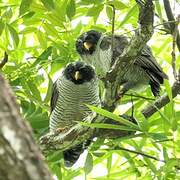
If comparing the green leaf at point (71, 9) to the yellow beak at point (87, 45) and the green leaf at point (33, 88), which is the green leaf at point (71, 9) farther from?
the yellow beak at point (87, 45)

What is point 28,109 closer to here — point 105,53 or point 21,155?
point 105,53

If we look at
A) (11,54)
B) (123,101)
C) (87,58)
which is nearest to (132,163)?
(123,101)

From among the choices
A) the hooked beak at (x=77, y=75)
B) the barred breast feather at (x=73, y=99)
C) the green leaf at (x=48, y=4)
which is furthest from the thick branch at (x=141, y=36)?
the hooked beak at (x=77, y=75)

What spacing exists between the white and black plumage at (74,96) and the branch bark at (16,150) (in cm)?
327

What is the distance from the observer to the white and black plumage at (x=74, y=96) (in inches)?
163

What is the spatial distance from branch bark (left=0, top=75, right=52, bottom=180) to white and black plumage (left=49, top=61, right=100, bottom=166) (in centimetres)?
327

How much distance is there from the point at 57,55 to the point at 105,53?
98 centimetres

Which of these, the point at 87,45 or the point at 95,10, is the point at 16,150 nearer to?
the point at 95,10

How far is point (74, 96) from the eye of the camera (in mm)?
4391

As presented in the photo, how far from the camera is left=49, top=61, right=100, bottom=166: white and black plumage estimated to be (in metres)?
4.13

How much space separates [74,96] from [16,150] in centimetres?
372

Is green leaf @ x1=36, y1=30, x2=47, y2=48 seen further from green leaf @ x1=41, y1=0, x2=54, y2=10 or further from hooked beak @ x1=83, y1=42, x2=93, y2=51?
hooked beak @ x1=83, y1=42, x2=93, y2=51

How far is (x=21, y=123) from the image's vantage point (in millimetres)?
683

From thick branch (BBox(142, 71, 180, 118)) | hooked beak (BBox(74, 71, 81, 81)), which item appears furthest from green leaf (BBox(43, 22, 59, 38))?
hooked beak (BBox(74, 71, 81, 81))
